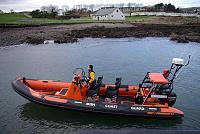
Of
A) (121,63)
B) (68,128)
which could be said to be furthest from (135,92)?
(121,63)

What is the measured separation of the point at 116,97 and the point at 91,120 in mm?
1306

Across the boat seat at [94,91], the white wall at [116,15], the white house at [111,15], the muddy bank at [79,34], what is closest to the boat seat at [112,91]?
the boat seat at [94,91]

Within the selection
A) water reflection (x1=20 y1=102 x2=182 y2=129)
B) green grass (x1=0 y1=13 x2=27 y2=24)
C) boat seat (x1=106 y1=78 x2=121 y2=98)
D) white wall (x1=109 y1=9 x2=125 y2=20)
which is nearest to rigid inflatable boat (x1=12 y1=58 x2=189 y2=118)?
boat seat (x1=106 y1=78 x2=121 y2=98)

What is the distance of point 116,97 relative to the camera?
10.9 meters

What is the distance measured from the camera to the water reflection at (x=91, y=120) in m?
10.0

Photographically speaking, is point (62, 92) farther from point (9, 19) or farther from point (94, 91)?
point (9, 19)

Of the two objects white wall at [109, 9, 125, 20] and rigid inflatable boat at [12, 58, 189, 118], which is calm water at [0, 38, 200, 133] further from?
white wall at [109, 9, 125, 20]

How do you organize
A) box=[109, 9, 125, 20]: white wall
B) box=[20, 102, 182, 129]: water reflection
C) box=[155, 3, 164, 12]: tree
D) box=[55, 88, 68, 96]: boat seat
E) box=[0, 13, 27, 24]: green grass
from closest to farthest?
box=[20, 102, 182, 129]: water reflection
box=[55, 88, 68, 96]: boat seat
box=[0, 13, 27, 24]: green grass
box=[109, 9, 125, 20]: white wall
box=[155, 3, 164, 12]: tree

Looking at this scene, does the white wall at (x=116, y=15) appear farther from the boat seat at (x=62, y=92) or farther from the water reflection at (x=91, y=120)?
the water reflection at (x=91, y=120)

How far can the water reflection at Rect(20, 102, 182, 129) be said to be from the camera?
1002 centimetres

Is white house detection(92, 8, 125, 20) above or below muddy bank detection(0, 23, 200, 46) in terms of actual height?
above

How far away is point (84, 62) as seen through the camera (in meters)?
20.7

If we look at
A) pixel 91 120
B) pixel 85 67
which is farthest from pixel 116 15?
pixel 91 120

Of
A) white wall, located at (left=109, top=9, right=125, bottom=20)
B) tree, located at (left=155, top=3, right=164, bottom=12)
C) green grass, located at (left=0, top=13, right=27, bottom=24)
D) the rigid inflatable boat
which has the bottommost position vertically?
the rigid inflatable boat
